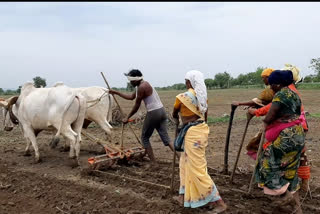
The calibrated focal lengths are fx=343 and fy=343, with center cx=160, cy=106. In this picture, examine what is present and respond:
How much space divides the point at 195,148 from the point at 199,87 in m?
0.77

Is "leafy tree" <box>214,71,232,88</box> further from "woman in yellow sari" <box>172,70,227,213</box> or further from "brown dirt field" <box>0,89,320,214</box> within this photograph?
"woman in yellow sari" <box>172,70,227,213</box>

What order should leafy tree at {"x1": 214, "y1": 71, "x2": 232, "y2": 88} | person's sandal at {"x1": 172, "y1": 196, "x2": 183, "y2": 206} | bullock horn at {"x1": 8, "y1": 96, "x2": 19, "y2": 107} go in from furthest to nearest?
leafy tree at {"x1": 214, "y1": 71, "x2": 232, "y2": 88} → bullock horn at {"x1": 8, "y1": 96, "x2": 19, "y2": 107} → person's sandal at {"x1": 172, "y1": 196, "x2": 183, "y2": 206}

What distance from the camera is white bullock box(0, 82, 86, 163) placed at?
682 centimetres

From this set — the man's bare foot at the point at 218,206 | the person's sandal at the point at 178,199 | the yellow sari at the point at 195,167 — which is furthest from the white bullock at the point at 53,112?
the man's bare foot at the point at 218,206

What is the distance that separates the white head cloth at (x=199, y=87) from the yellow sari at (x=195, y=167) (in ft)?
0.22

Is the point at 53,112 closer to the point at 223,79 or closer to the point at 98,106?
the point at 98,106

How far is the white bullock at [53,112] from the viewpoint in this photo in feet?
22.4

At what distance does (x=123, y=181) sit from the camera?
18.7 ft

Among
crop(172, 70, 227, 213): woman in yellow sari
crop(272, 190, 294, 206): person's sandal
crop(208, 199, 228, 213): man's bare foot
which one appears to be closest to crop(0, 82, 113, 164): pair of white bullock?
crop(172, 70, 227, 213): woman in yellow sari

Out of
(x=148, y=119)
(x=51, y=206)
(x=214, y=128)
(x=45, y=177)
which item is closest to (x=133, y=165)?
(x=148, y=119)

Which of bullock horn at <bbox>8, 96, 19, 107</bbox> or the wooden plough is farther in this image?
bullock horn at <bbox>8, 96, 19, 107</bbox>

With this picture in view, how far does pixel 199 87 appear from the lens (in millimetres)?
4340

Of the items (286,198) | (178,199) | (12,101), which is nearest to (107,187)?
(178,199)

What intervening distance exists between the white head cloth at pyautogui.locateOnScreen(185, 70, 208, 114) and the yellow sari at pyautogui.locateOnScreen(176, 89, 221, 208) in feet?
0.22
